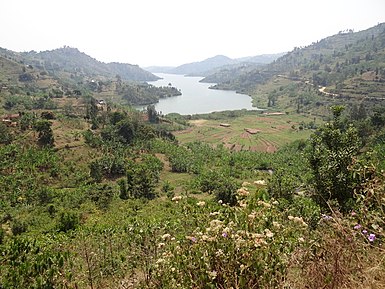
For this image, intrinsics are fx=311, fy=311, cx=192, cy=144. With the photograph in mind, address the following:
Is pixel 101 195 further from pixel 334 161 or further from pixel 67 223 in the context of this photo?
pixel 334 161

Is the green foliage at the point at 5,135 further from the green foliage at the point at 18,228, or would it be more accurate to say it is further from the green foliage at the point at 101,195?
the green foliage at the point at 18,228

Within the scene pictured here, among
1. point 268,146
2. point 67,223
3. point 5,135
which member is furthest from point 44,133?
point 268,146

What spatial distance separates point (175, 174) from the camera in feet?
127

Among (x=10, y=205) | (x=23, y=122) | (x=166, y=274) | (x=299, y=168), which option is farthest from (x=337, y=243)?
(x=23, y=122)

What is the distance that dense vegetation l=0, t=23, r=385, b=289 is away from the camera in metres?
3.06

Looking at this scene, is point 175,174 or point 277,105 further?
point 277,105

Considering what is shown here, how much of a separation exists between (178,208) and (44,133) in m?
31.1

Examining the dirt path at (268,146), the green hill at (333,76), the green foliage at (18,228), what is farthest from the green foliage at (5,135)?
the green hill at (333,76)

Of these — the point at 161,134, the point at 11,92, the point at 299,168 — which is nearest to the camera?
the point at 299,168

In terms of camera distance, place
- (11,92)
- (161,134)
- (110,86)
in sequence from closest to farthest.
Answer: (161,134) < (11,92) < (110,86)

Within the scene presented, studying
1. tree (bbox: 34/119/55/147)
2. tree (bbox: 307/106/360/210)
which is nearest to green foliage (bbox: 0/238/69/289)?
tree (bbox: 307/106/360/210)

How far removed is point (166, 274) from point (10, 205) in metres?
26.9

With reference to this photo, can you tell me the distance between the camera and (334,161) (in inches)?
345

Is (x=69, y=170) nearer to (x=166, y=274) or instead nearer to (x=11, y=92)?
(x=166, y=274)
